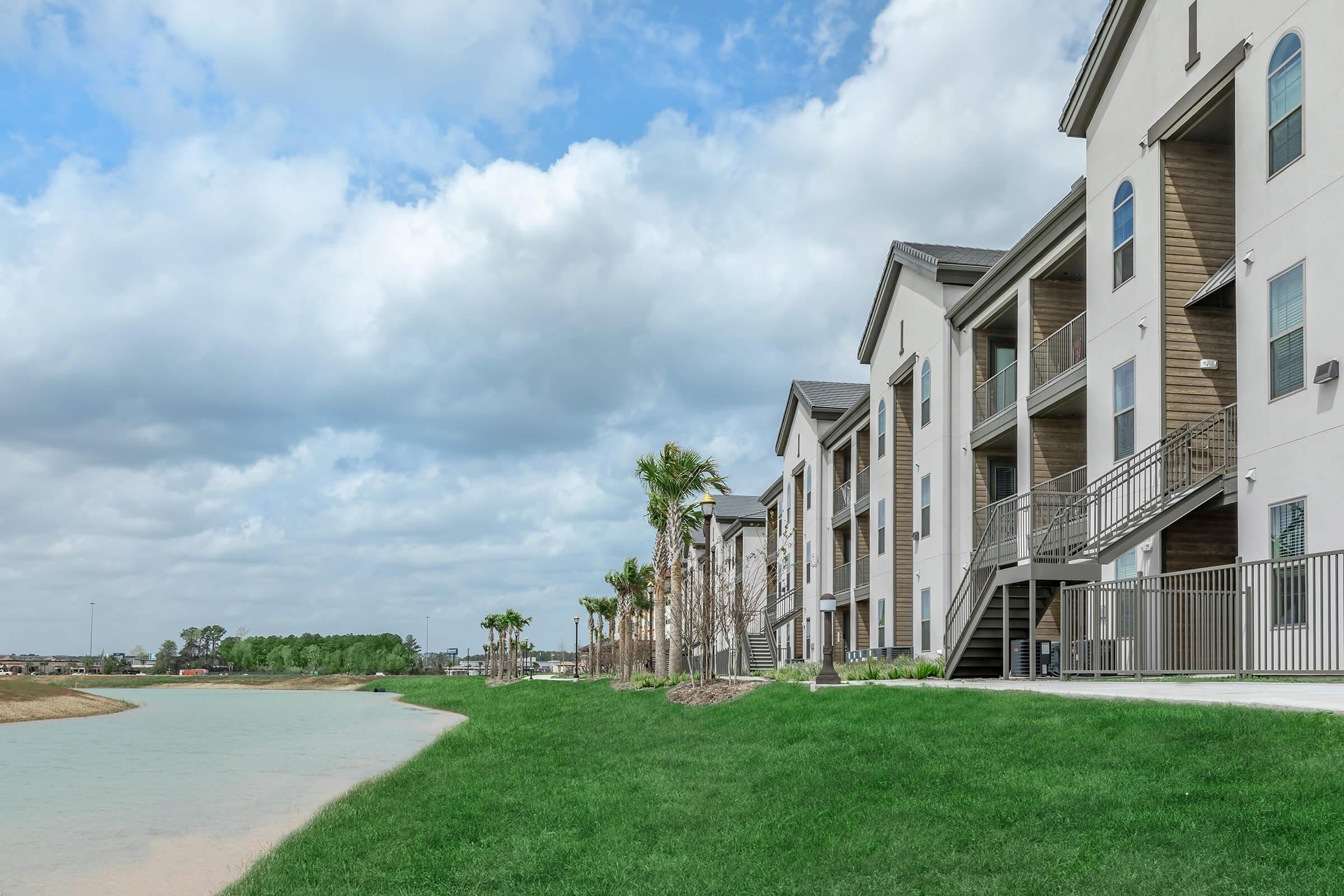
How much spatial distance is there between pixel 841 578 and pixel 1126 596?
1056 inches

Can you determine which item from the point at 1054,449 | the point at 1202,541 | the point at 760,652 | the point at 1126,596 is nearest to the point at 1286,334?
the point at 1202,541

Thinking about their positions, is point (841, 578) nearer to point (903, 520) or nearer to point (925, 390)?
point (903, 520)

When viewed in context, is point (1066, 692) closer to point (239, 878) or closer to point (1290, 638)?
point (1290, 638)

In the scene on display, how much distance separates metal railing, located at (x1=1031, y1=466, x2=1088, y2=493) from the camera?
26625 millimetres

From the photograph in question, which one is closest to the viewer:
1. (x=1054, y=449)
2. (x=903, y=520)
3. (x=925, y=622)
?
(x=1054, y=449)

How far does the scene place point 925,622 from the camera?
1364 inches

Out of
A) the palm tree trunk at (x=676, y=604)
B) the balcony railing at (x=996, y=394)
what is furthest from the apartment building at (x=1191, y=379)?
the palm tree trunk at (x=676, y=604)

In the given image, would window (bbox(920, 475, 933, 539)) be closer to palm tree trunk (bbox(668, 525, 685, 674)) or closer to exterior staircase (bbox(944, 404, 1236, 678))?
palm tree trunk (bbox(668, 525, 685, 674))

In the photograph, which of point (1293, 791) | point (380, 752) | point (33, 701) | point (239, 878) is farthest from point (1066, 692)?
point (33, 701)

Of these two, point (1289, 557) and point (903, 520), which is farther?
point (903, 520)

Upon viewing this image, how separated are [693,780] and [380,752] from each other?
12.6 m

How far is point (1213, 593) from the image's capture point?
17.6 metres

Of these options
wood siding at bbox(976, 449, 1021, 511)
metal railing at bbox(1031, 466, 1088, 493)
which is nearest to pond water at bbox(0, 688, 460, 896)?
metal railing at bbox(1031, 466, 1088, 493)

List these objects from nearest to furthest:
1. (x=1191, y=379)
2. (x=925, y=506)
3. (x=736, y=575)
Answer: (x=1191, y=379) → (x=925, y=506) → (x=736, y=575)
